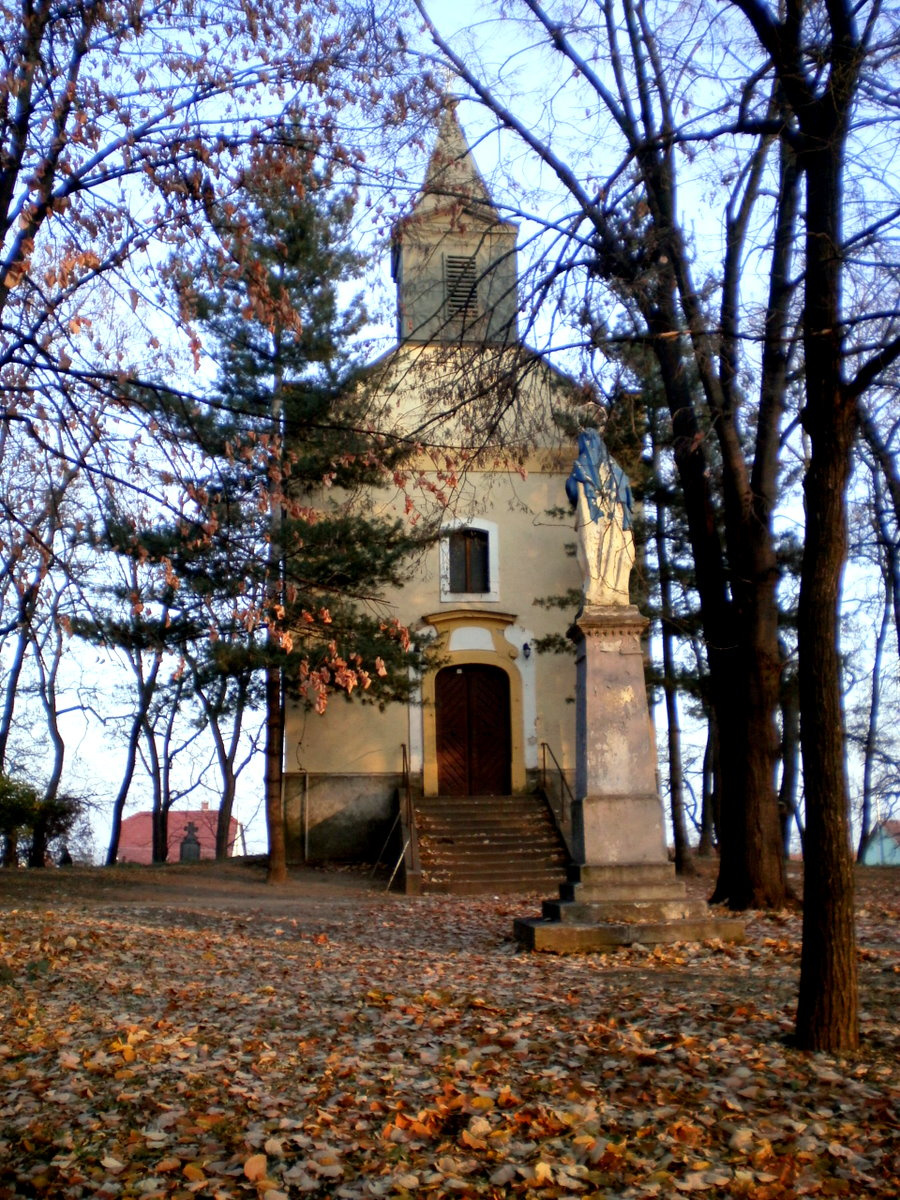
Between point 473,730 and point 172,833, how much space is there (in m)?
36.1

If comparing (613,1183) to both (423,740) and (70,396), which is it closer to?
(70,396)

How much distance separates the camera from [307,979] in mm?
8320

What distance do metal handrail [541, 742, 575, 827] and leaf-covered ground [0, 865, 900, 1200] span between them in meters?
11.6

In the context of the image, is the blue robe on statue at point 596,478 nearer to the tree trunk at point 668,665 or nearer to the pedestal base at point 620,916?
the pedestal base at point 620,916

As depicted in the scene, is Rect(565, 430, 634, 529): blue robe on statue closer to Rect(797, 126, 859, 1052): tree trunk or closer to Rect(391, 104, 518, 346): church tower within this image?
Rect(391, 104, 518, 346): church tower

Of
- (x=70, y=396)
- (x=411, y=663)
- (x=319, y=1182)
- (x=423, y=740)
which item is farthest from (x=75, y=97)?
(x=423, y=740)

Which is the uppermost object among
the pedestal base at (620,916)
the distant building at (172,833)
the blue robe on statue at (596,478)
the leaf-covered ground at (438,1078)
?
the blue robe on statue at (596,478)

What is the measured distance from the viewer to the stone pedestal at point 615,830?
31.5ft

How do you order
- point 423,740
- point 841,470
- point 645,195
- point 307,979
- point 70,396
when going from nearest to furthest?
1. point 841,470
2. point 70,396
3. point 307,979
4. point 645,195
5. point 423,740

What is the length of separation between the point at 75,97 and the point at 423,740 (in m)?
16.9

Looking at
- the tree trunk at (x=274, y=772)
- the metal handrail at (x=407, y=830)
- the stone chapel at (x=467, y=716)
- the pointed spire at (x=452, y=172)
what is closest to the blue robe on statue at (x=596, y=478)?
the pointed spire at (x=452, y=172)

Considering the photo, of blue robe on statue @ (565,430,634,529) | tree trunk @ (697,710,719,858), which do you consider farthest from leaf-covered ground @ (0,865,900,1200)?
tree trunk @ (697,710,719,858)

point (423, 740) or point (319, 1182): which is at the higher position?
point (423, 740)

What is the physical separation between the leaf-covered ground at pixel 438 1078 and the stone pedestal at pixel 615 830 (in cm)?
33
